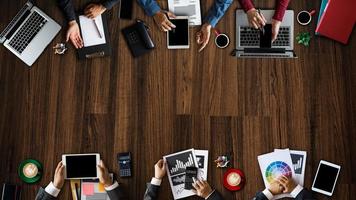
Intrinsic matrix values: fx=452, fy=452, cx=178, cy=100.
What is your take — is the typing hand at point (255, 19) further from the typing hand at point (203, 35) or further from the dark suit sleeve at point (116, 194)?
the dark suit sleeve at point (116, 194)

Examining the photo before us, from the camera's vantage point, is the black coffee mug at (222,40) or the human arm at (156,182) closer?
the human arm at (156,182)

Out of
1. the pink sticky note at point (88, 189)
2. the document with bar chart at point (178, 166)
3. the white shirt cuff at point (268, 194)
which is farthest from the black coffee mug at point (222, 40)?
the pink sticky note at point (88, 189)

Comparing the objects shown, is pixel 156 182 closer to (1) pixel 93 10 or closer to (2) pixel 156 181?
(2) pixel 156 181

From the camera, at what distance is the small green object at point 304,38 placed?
8.89ft

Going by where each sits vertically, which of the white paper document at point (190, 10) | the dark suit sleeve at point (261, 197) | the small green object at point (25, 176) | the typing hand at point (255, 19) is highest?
the white paper document at point (190, 10)

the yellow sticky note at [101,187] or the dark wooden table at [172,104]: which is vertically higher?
the dark wooden table at [172,104]

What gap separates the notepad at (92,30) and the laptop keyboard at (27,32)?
23 centimetres

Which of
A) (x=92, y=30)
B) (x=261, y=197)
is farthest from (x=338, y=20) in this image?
(x=92, y=30)

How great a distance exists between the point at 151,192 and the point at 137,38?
0.92 metres

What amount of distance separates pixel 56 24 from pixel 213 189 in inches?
53.9

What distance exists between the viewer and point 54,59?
277cm

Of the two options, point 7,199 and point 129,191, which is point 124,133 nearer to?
point 129,191

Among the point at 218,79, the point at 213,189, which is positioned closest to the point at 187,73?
the point at 218,79

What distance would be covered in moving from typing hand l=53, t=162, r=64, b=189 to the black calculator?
338mm
